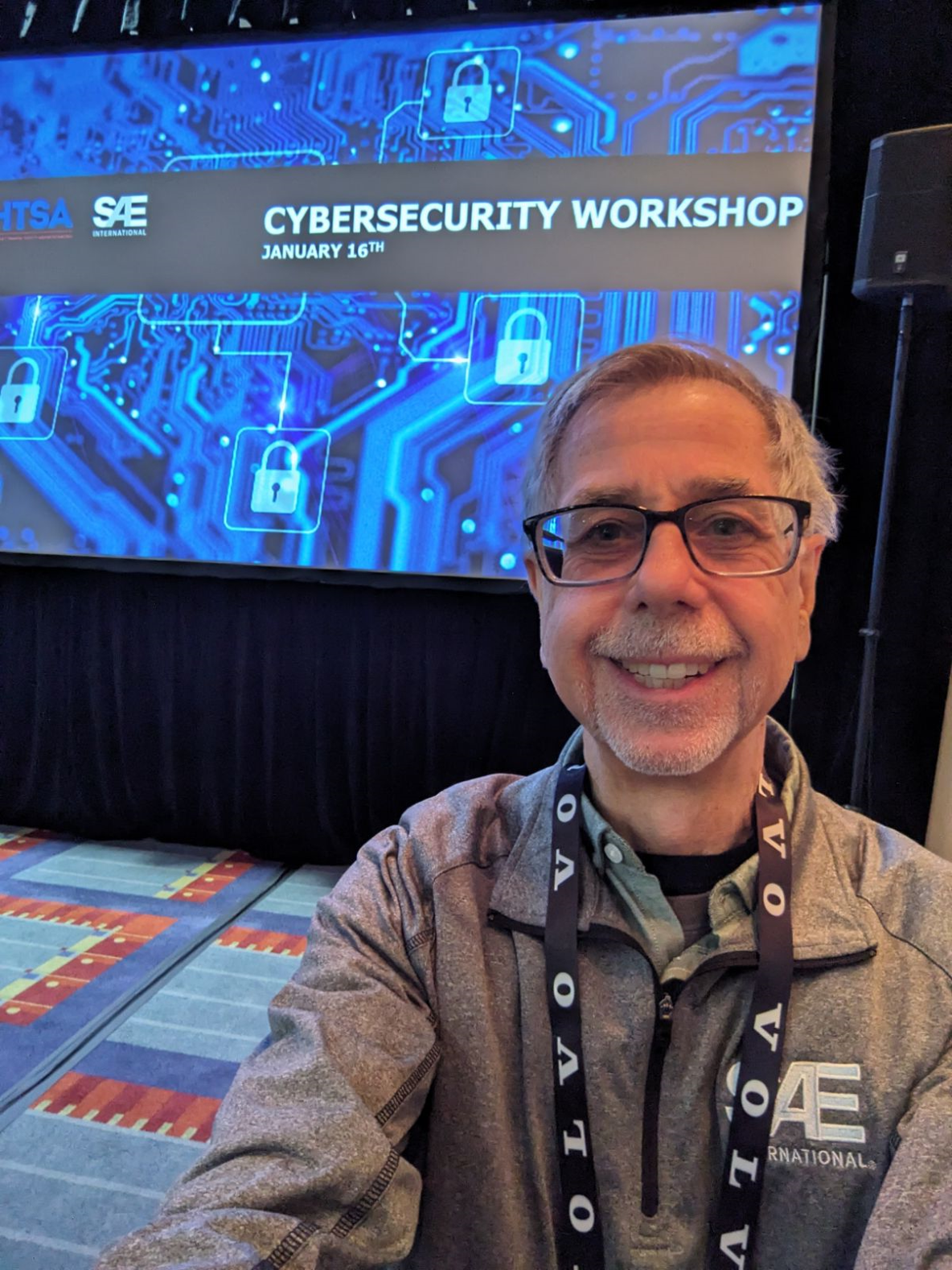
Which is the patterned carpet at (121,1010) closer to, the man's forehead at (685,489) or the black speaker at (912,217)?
the man's forehead at (685,489)

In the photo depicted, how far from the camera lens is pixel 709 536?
83 cm

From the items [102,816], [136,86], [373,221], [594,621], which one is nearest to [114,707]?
[102,816]

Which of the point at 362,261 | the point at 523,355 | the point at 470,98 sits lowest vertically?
the point at 523,355

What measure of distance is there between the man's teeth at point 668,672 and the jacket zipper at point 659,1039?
0.81 feet

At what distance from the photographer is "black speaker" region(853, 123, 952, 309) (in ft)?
6.44

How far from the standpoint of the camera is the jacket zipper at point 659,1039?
2.43 ft

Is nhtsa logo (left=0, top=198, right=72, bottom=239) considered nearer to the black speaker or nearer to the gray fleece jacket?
the black speaker

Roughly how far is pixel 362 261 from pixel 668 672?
2.07 meters

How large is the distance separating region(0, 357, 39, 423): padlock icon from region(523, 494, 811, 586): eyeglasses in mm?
2415

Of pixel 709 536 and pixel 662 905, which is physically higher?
pixel 709 536

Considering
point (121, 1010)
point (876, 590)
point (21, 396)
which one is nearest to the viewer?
point (121, 1010)

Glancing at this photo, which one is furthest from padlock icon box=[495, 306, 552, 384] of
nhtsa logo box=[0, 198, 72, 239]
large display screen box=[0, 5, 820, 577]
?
nhtsa logo box=[0, 198, 72, 239]

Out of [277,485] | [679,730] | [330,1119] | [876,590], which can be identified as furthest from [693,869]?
[277,485]

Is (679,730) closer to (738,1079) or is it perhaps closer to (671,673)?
(671,673)
